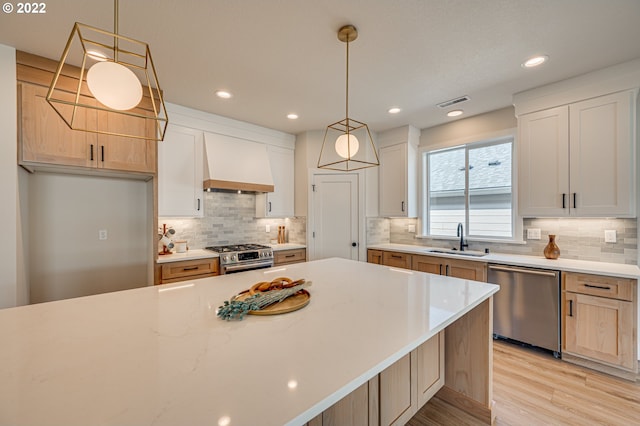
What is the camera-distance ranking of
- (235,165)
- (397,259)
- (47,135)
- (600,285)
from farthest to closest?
(397,259)
(235,165)
(600,285)
(47,135)

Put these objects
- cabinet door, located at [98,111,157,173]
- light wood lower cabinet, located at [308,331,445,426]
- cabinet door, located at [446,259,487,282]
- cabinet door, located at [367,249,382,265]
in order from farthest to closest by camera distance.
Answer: cabinet door, located at [367,249,382,265] → cabinet door, located at [446,259,487,282] → cabinet door, located at [98,111,157,173] → light wood lower cabinet, located at [308,331,445,426]

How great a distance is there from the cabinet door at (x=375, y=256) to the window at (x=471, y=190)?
→ 0.81 m

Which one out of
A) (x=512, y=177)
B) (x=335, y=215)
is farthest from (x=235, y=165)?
(x=512, y=177)

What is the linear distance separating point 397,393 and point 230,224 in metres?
3.10

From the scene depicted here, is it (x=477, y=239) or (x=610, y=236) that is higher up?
(x=610, y=236)

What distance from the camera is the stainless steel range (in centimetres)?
321

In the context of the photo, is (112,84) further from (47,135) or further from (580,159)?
(580,159)

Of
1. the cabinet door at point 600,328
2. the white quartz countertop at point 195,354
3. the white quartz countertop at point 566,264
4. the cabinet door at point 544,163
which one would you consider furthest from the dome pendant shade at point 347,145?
the cabinet door at point 600,328

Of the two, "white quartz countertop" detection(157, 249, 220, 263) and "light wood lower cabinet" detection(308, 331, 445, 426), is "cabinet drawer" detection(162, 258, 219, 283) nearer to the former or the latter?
"white quartz countertop" detection(157, 249, 220, 263)

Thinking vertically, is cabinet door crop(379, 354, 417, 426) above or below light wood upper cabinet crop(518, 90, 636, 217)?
below

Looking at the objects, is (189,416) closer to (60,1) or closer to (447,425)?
(447,425)

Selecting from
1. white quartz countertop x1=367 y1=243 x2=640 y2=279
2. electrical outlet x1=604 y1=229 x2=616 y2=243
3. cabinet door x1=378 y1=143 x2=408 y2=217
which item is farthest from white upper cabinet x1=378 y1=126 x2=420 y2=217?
electrical outlet x1=604 y1=229 x2=616 y2=243

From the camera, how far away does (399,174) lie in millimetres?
4195

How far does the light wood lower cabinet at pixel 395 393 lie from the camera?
4.12 ft
